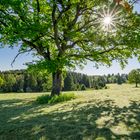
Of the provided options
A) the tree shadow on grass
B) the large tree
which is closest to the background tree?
the large tree

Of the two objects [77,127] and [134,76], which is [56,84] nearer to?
[77,127]

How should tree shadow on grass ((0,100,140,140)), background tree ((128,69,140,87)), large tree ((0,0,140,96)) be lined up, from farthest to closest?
background tree ((128,69,140,87)), large tree ((0,0,140,96)), tree shadow on grass ((0,100,140,140))

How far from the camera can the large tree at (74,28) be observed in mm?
26188

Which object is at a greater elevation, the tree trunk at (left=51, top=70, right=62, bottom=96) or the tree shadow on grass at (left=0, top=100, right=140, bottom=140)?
Result: the tree trunk at (left=51, top=70, right=62, bottom=96)

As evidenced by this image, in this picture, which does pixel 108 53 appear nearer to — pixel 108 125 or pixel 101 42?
pixel 101 42

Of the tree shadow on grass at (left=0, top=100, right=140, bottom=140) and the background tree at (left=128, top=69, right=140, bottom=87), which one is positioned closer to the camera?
the tree shadow on grass at (left=0, top=100, right=140, bottom=140)

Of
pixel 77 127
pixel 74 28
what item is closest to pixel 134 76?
pixel 74 28

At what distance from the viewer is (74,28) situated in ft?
102

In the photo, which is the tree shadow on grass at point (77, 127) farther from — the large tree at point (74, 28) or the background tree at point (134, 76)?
the background tree at point (134, 76)

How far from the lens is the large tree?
26188mm

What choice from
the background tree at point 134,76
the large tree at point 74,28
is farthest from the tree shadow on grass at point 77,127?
the background tree at point 134,76

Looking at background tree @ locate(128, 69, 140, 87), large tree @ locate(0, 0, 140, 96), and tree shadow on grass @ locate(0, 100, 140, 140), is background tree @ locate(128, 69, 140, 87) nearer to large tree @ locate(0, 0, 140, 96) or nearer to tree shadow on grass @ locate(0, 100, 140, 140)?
large tree @ locate(0, 0, 140, 96)

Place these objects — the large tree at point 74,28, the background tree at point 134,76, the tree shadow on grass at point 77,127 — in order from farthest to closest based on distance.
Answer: the background tree at point 134,76
the large tree at point 74,28
the tree shadow on grass at point 77,127

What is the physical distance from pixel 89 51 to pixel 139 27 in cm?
595
